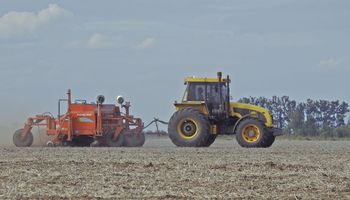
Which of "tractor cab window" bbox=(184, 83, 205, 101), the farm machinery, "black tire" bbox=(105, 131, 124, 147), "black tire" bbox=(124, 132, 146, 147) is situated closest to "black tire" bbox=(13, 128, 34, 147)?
the farm machinery

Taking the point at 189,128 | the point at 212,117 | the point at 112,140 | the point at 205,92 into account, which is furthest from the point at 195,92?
the point at 112,140

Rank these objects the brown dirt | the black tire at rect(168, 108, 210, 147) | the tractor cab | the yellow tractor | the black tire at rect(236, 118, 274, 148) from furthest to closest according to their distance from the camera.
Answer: the tractor cab, the black tire at rect(168, 108, 210, 147), the yellow tractor, the black tire at rect(236, 118, 274, 148), the brown dirt

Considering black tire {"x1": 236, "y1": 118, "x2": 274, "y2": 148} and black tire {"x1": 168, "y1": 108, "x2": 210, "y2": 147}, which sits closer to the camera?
black tire {"x1": 236, "y1": 118, "x2": 274, "y2": 148}

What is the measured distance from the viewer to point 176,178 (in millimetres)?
16281

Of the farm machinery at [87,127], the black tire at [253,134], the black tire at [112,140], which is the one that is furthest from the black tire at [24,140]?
the black tire at [253,134]

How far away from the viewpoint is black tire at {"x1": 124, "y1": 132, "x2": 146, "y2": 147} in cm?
3509

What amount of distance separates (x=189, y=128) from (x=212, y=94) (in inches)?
56.8

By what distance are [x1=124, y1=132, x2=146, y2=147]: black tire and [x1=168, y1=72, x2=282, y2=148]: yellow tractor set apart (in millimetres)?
4876

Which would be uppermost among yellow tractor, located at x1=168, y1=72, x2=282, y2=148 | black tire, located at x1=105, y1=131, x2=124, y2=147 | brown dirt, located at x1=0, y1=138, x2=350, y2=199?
yellow tractor, located at x1=168, y1=72, x2=282, y2=148

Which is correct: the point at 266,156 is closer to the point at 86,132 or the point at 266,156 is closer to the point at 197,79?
the point at 197,79

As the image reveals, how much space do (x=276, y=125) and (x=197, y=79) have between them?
11.1 feet

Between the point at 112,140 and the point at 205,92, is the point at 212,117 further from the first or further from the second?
the point at 112,140

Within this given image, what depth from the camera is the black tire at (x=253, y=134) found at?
96.7ft

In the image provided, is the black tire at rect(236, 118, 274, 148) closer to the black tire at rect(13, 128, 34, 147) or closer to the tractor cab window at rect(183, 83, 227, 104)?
the tractor cab window at rect(183, 83, 227, 104)
